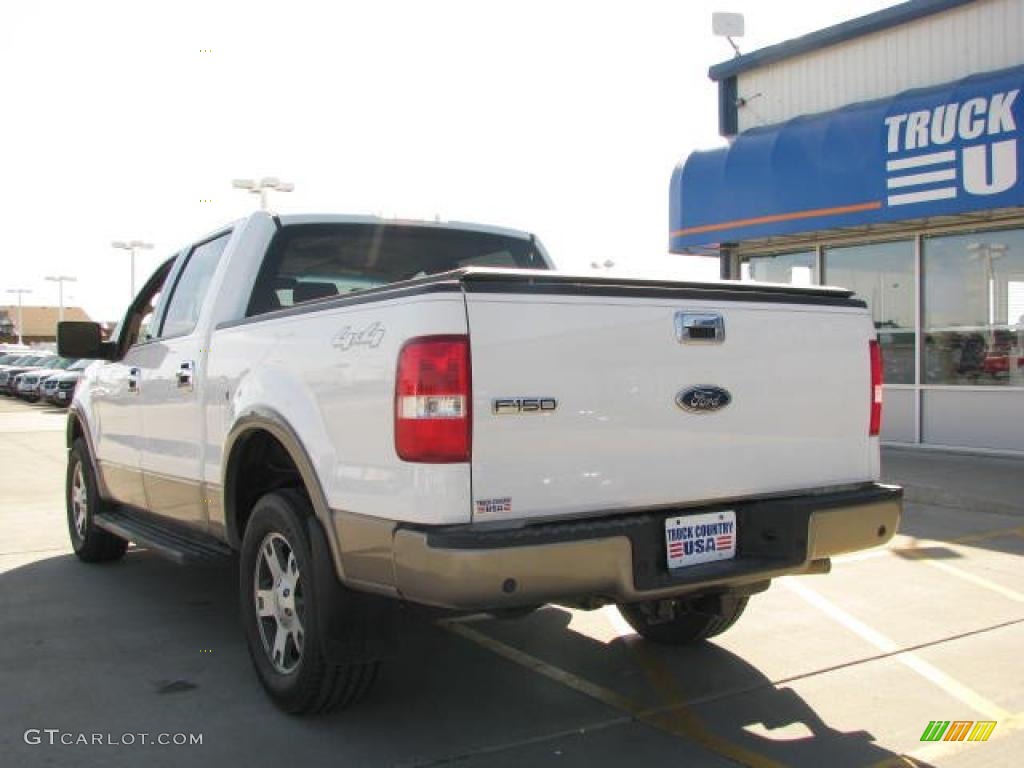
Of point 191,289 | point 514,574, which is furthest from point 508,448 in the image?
point 191,289

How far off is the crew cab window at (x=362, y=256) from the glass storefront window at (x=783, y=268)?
9.03 m

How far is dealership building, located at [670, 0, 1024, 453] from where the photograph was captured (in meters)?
11.2

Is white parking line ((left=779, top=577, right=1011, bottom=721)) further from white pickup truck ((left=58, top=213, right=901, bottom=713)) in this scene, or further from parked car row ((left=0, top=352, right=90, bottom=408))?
parked car row ((left=0, top=352, right=90, bottom=408))

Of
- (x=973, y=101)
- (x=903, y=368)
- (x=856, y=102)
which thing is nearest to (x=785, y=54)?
(x=856, y=102)

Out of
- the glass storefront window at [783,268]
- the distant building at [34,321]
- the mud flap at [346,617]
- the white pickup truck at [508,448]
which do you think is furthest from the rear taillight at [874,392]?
the distant building at [34,321]

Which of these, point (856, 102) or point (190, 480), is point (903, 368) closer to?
point (856, 102)

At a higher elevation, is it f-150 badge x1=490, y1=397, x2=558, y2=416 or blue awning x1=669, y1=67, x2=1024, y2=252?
blue awning x1=669, y1=67, x2=1024, y2=252

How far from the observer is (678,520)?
3604 mm

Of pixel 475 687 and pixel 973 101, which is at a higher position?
pixel 973 101

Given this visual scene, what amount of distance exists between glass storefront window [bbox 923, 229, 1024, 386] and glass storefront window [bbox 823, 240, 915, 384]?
0.87 ft

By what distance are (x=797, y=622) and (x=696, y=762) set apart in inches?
82.0

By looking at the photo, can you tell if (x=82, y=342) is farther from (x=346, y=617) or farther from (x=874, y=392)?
(x=874, y=392)

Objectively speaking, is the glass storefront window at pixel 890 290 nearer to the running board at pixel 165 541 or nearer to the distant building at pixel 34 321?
the running board at pixel 165 541
